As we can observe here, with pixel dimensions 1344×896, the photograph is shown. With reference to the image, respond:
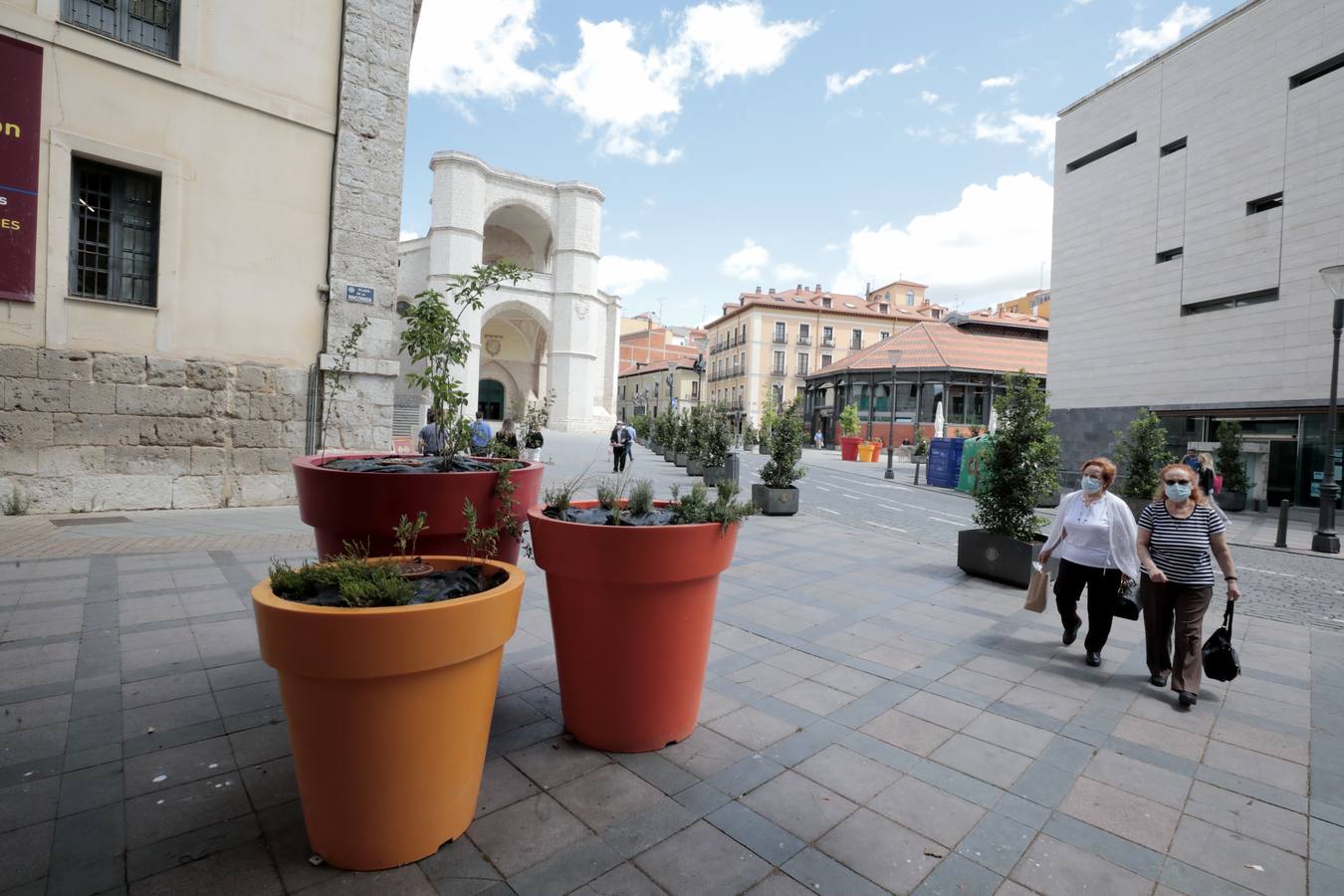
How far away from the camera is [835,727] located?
3244mm

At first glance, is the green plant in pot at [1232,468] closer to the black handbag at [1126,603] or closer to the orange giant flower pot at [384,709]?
the black handbag at [1126,603]

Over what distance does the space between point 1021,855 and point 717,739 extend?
126 cm

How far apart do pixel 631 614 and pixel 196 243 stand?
860cm

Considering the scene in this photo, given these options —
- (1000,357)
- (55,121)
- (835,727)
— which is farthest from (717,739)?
(1000,357)

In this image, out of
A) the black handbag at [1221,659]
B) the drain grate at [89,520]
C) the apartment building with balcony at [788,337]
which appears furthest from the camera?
the apartment building with balcony at [788,337]

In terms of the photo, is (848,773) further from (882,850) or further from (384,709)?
(384,709)

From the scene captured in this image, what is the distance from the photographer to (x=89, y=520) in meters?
7.43

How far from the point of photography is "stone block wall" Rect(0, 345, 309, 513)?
7.39 metres

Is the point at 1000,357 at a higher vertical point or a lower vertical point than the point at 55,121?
higher

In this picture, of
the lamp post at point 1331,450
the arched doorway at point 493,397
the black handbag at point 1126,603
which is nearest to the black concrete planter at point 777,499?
the black handbag at point 1126,603

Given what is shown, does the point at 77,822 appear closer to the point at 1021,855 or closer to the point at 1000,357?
the point at 1021,855

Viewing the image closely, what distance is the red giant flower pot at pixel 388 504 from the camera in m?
2.71

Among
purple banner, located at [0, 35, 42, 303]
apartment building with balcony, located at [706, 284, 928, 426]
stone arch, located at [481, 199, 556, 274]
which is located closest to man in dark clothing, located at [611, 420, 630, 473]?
purple banner, located at [0, 35, 42, 303]

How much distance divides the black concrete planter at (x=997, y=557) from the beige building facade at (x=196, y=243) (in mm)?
7962
